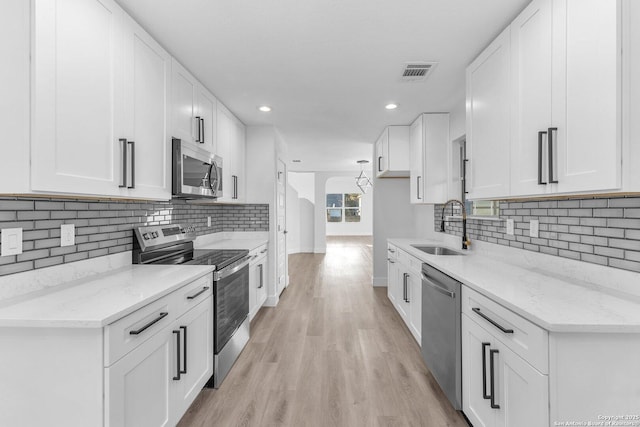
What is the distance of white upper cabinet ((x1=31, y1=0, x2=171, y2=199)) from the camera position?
1.22 m

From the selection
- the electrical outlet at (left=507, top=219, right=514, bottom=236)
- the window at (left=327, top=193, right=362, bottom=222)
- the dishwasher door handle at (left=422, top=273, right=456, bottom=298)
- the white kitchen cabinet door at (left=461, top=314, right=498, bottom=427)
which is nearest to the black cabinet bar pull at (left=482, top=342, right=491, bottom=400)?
the white kitchen cabinet door at (left=461, top=314, right=498, bottom=427)

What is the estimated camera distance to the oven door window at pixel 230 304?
7.25 ft

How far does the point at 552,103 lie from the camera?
1.46m

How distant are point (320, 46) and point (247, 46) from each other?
0.51 meters

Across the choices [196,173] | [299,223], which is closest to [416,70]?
[196,173]

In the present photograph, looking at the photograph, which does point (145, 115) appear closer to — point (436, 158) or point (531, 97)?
point (531, 97)

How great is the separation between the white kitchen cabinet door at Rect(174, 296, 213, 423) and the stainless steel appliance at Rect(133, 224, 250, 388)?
8cm

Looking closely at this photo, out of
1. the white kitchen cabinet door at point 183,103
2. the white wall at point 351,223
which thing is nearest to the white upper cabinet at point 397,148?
the white kitchen cabinet door at point 183,103

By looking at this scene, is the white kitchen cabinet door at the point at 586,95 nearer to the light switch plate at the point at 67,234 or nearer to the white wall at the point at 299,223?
the light switch plate at the point at 67,234

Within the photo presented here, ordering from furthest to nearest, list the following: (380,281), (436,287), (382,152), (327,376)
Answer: (380,281), (382,152), (327,376), (436,287)

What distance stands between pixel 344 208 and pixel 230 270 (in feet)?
36.6

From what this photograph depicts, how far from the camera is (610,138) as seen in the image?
1.17 metres

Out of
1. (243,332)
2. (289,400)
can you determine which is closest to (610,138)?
(289,400)

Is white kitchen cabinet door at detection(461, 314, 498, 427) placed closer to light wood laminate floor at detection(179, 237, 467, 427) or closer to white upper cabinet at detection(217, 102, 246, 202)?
light wood laminate floor at detection(179, 237, 467, 427)
